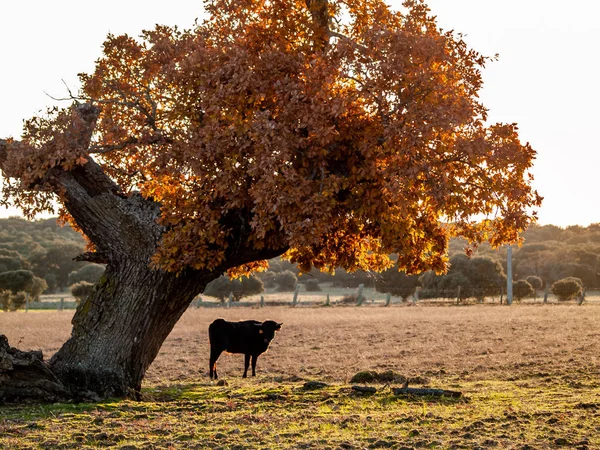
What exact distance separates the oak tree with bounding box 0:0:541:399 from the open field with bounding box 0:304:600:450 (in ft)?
7.56

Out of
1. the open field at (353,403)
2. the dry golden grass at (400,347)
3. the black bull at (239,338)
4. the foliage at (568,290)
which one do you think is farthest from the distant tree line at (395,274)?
the black bull at (239,338)

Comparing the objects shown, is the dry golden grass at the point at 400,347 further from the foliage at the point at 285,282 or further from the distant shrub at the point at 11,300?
the foliage at the point at 285,282

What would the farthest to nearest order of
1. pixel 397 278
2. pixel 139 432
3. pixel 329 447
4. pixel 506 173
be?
pixel 397 278 < pixel 506 173 < pixel 139 432 < pixel 329 447

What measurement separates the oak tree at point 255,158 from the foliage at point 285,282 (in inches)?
2956

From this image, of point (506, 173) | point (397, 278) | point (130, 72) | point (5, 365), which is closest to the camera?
point (5, 365)

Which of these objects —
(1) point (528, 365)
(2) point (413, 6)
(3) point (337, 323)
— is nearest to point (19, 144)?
(2) point (413, 6)

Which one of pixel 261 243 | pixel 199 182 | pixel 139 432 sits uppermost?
pixel 199 182

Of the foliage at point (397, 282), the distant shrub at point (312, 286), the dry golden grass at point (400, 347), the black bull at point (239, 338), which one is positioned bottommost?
the dry golden grass at point (400, 347)

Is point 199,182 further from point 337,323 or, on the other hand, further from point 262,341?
point 337,323

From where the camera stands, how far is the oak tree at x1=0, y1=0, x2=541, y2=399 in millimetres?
12508

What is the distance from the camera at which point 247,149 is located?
1274cm

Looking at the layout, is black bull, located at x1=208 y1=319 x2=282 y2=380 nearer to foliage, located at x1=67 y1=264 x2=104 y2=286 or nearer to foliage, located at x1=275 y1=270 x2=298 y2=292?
foliage, located at x1=67 y1=264 x2=104 y2=286

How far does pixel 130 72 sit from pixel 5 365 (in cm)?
646

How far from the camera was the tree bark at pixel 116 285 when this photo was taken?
14086 mm
